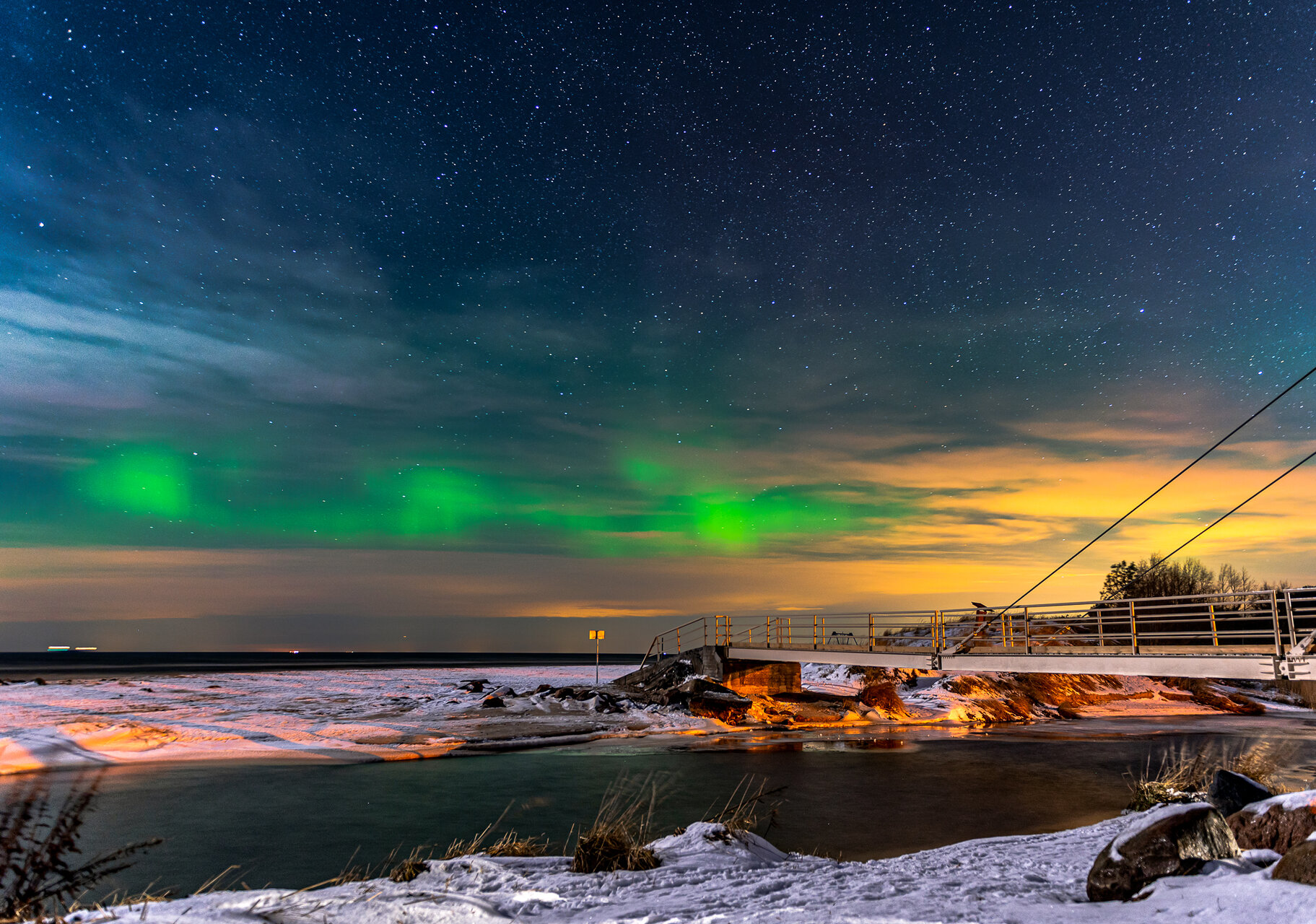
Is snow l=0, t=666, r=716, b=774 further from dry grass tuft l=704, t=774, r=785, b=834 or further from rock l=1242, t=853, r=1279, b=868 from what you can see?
rock l=1242, t=853, r=1279, b=868

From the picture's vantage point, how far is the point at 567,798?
13914mm

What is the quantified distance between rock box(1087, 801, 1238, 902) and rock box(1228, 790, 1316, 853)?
0.41 metres

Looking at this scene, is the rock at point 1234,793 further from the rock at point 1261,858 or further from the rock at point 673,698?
the rock at point 673,698

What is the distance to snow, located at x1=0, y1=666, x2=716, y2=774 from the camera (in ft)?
60.4

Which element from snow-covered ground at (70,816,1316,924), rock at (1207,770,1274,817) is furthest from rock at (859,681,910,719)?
snow-covered ground at (70,816,1316,924)

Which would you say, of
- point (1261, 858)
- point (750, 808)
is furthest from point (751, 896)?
point (1261, 858)

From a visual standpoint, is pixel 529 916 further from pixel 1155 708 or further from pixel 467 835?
pixel 1155 708

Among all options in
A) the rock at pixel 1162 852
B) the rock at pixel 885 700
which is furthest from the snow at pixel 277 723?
the rock at pixel 1162 852

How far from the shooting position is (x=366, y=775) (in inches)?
645

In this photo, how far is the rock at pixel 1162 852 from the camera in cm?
591

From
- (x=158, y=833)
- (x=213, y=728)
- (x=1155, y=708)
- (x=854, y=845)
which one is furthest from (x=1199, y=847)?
(x=1155, y=708)

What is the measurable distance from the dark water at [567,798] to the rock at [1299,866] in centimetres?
522

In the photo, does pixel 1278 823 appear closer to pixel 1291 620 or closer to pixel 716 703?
pixel 1291 620

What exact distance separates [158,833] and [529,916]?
869 cm
